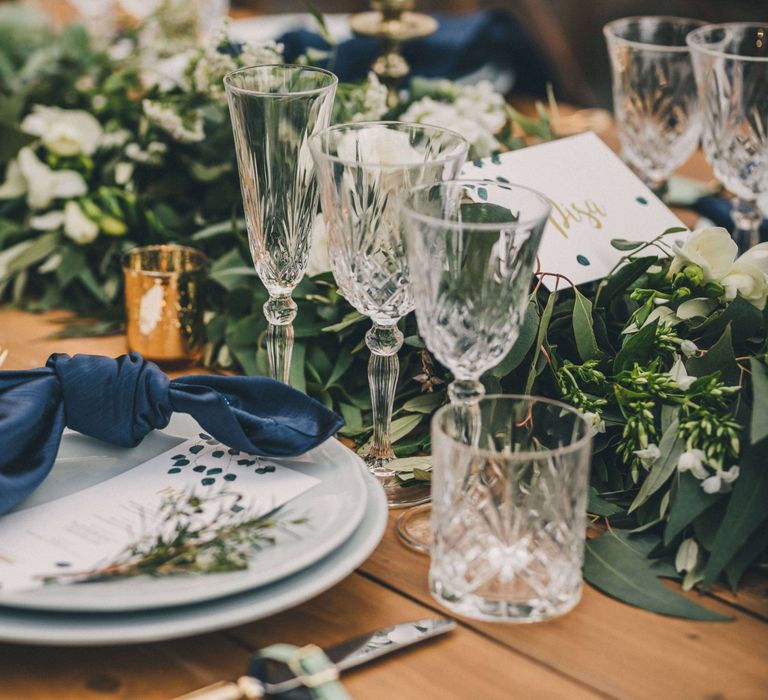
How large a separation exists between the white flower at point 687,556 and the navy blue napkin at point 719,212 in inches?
28.9

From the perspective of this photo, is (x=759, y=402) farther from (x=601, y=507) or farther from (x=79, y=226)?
(x=79, y=226)

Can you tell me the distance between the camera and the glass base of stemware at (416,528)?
Answer: 2.66 feet

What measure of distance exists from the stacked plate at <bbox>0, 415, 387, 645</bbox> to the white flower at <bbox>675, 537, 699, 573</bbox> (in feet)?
0.74

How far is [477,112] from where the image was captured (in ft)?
4.52

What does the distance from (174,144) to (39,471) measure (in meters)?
0.74

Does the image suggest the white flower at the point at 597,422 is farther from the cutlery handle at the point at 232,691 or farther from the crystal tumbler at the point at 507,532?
the cutlery handle at the point at 232,691

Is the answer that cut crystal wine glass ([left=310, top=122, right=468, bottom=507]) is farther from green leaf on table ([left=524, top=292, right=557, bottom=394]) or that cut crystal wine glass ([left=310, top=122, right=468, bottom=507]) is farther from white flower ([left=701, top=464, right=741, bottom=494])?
white flower ([left=701, top=464, right=741, bottom=494])

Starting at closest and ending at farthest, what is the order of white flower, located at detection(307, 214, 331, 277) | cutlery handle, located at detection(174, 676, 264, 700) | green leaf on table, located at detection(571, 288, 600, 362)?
cutlery handle, located at detection(174, 676, 264, 700), green leaf on table, located at detection(571, 288, 600, 362), white flower, located at detection(307, 214, 331, 277)

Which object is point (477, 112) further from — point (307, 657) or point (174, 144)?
point (307, 657)

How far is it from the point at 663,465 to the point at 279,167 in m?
0.40

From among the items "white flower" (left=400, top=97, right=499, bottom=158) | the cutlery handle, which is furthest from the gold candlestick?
the cutlery handle

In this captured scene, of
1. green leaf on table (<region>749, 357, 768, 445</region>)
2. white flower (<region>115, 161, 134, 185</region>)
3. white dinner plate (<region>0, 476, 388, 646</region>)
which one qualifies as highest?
white flower (<region>115, 161, 134, 185</region>)

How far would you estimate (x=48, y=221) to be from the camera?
4.47 feet

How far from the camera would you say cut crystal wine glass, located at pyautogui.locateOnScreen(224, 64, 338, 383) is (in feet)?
2.77
